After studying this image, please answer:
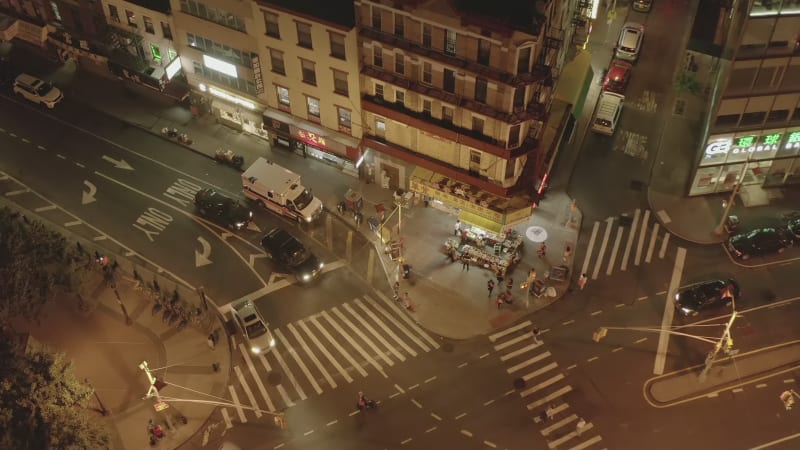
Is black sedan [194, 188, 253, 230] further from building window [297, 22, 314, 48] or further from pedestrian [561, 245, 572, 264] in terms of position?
pedestrian [561, 245, 572, 264]

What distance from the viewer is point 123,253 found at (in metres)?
63.9

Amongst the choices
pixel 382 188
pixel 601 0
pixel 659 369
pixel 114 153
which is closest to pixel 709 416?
pixel 659 369

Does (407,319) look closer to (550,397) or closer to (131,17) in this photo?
(550,397)

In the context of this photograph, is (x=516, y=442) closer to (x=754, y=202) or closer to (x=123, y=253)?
(x=754, y=202)

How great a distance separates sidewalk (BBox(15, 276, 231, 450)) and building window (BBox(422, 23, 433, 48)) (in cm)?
2751

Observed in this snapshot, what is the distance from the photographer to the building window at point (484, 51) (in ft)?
174

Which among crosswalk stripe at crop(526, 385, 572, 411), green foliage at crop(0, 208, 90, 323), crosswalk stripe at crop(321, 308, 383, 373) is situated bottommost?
crosswalk stripe at crop(526, 385, 572, 411)

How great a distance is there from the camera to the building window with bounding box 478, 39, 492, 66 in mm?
52938

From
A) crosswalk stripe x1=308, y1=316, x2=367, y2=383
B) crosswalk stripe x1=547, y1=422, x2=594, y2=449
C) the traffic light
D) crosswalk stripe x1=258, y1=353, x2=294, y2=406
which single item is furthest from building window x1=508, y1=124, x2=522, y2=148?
crosswalk stripe x1=258, y1=353, x2=294, y2=406

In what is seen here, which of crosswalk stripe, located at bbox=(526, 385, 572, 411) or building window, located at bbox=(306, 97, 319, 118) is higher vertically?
building window, located at bbox=(306, 97, 319, 118)

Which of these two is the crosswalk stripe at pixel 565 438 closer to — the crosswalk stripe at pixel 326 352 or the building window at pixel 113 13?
the crosswalk stripe at pixel 326 352

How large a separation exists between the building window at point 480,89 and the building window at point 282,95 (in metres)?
18.7

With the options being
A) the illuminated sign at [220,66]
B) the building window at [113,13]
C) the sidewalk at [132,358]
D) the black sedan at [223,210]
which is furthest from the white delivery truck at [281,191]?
the building window at [113,13]

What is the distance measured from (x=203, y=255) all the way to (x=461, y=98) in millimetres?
26046
